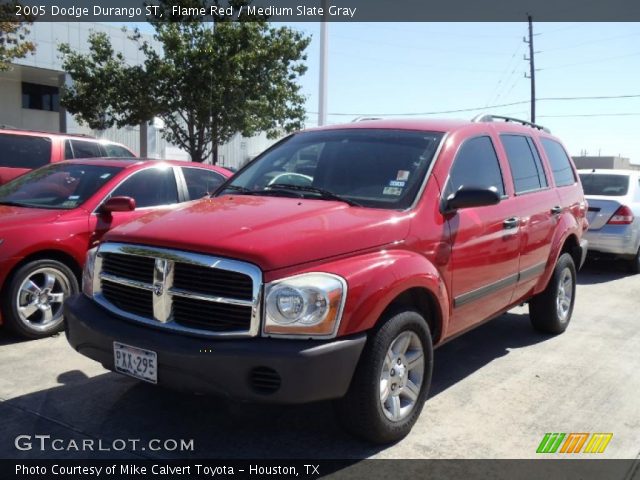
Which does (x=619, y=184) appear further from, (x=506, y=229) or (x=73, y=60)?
(x=73, y=60)

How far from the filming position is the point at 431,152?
13.3 ft

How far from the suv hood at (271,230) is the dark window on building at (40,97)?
27.3 m

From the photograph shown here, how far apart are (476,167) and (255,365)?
2.44 meters

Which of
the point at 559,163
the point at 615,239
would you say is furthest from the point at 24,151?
the point at 615,239

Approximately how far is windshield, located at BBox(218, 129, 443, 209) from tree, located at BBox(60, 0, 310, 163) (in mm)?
13283

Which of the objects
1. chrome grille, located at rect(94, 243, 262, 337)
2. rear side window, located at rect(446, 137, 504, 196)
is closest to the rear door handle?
rear side window, located at rect(446, 137, 504, 196)

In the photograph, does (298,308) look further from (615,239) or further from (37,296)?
(615,239)

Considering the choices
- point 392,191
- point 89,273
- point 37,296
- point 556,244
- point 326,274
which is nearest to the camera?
point 326,274

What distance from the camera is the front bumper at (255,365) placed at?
2.85 metres

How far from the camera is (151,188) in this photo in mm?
6254

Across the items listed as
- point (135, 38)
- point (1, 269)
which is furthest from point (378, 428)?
point (135, 38)

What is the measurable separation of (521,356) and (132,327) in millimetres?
3420

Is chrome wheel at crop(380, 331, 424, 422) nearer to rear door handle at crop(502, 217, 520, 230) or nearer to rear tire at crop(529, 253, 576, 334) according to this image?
rear door handle at crop(502, 217, 520, 230)

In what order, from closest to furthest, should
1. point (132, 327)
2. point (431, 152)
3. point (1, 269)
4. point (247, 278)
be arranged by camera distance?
point (247, 278) → point (132, 327) → point (431, 152) → point (1, 269)
